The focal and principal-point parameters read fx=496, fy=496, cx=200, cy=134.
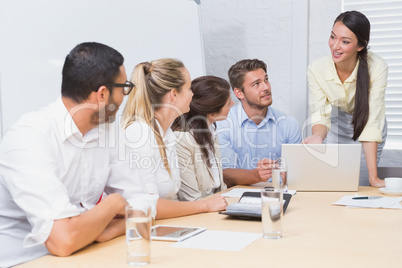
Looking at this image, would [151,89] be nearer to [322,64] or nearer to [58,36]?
[58,36]

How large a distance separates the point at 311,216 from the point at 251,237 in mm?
441

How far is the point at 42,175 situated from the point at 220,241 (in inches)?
22.1

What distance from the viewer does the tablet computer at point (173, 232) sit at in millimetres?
1529

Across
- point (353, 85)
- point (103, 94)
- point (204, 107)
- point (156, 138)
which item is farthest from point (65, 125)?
point (353, 85)

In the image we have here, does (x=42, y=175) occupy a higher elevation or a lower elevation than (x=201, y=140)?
higher

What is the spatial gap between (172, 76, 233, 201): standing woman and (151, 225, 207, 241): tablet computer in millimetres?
784

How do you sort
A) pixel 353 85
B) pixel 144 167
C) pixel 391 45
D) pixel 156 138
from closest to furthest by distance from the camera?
1. pixel 144 167
2. pixel 156 138
3. pixel 353 85
4. pixel 391 45

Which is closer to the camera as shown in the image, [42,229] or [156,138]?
[42,229]

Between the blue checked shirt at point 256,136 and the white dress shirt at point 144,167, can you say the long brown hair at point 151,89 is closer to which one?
the white dress shirt at point 144,167

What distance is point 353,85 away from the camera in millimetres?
3217

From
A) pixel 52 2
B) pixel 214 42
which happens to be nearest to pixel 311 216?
pixel 52 2

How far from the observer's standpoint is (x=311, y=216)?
190 centimetres

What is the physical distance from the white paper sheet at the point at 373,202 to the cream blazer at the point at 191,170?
688 millimetres

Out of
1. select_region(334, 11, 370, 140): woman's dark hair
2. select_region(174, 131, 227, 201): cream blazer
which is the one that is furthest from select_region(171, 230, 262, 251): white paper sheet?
select_region(334, 11, 370, 140): woman's dark hair
